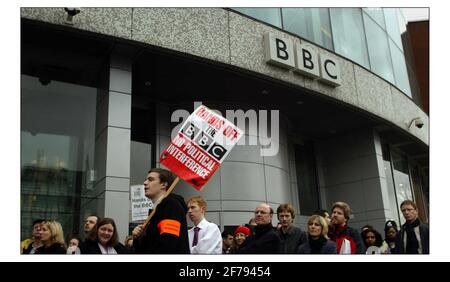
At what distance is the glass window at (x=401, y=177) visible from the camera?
14.1 m

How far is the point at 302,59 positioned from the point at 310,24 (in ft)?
5.35

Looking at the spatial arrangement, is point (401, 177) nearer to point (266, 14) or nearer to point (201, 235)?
point (266, 14)

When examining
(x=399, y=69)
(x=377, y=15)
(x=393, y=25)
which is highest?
(x=393, y=25)

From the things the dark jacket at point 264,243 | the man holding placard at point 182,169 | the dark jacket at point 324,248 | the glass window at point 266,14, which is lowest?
the dark jacket at point 324,248

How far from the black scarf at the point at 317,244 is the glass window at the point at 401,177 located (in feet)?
30.9

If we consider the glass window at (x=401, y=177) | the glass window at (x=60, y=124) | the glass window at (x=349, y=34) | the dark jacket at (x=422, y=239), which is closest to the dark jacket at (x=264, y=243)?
the dark jacket at (x=422, y=239)

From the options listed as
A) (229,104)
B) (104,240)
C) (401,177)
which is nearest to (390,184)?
(401,177)

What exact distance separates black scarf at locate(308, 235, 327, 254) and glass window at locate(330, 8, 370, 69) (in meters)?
7.06

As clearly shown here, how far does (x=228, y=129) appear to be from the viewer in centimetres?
528

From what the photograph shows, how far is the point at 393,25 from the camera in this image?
14.5 metres

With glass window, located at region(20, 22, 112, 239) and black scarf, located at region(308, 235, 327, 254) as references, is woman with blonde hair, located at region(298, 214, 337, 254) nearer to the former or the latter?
black scarf, located at region(308, 235, 327, 254)

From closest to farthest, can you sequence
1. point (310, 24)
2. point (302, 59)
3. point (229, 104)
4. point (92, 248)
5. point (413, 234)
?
point (92, 248) → point (413, 234) → point (302, 59) → point (229, 104) → point (310, 24)

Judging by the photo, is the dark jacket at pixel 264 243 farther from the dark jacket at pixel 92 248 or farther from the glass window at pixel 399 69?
the glass window at pixel 399 69
